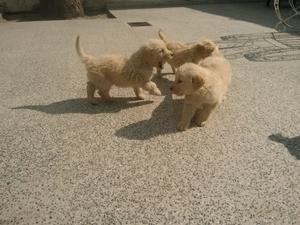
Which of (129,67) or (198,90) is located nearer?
(198,90)

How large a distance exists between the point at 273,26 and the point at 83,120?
252 inches

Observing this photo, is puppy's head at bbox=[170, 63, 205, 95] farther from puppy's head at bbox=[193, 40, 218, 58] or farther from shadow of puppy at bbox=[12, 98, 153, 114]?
puppy's head at bbox=[193, 40, 218, 58]

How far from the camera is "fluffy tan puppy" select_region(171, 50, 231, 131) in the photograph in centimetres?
333

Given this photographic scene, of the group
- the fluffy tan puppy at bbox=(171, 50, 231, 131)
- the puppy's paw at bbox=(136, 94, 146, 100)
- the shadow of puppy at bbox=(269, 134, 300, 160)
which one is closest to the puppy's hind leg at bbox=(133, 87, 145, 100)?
the puppy's paw at bbox=(136, 94, 146, 100)

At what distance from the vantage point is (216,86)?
349 centimetres

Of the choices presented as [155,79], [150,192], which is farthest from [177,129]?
[155,79]

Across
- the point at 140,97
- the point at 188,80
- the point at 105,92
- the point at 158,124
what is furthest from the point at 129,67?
the point at 188,80

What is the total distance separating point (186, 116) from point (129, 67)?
0.91m

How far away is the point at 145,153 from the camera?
3.25 meters

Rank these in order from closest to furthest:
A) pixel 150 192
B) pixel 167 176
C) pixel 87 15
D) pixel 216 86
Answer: pixel 150 192, pixel 167 176, pixel 216 86, pixel 87 15

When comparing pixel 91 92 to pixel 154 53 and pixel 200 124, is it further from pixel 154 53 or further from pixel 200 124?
pixel 200 124

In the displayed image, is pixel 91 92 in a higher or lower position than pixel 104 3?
higher

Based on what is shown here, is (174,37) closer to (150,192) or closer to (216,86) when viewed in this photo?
(216,86)

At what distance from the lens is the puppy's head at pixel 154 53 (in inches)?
151
